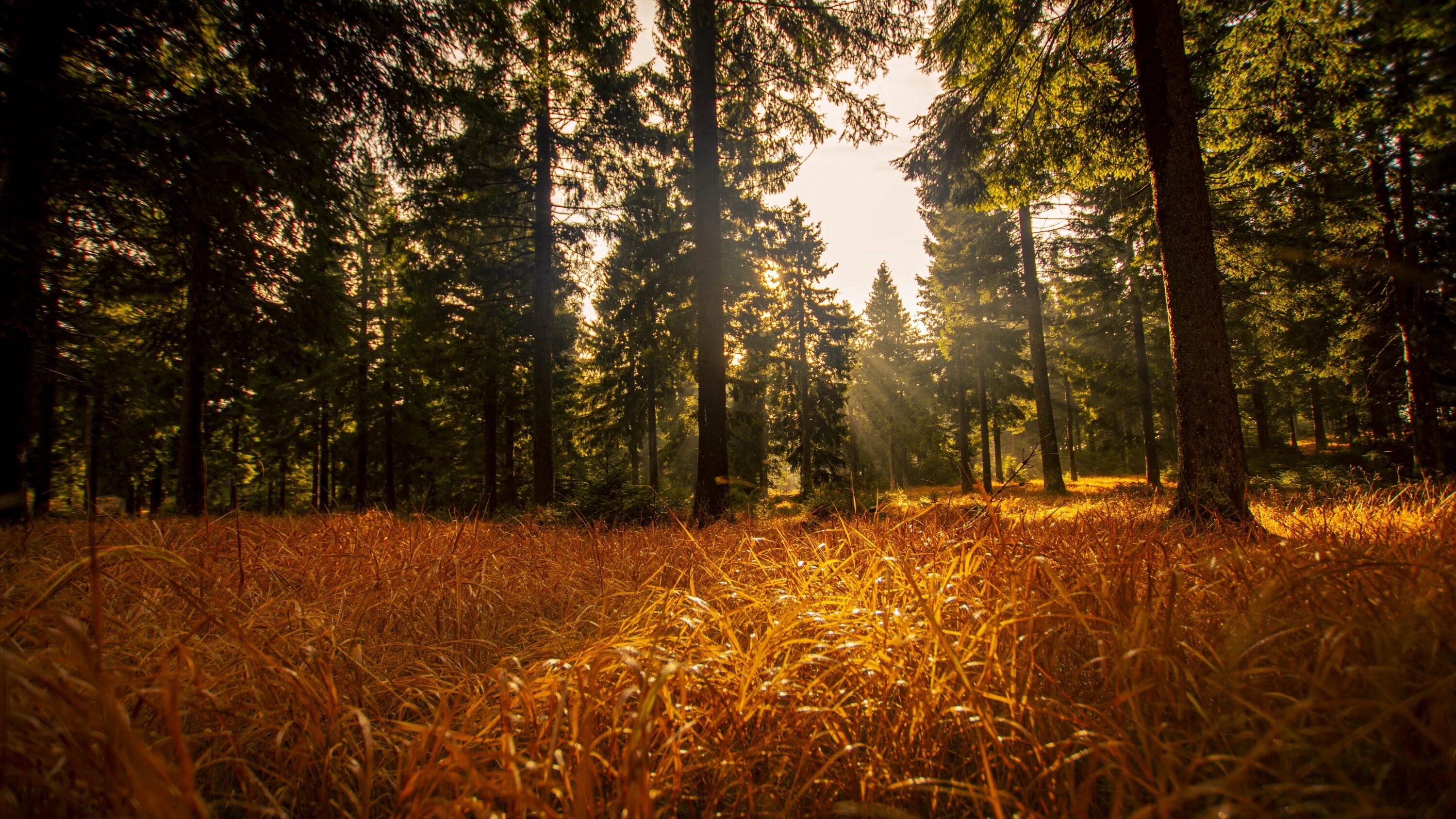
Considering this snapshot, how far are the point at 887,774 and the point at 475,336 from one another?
14412mm

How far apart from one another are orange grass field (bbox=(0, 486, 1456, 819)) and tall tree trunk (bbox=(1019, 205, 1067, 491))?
12.6 meters

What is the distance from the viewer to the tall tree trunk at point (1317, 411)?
68.5ft

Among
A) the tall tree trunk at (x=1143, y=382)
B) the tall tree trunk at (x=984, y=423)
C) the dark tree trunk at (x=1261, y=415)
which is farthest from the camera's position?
the dark tree trunk at (x=1261, y=415)

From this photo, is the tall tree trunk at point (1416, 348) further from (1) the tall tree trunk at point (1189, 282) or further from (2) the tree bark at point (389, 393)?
(2) the tree bark at point (389, 393)

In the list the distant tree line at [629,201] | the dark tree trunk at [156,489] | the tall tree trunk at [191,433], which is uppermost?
the distant tree line at [629,201]

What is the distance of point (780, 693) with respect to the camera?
1.22m

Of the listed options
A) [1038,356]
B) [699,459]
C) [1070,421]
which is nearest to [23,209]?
[699,459]

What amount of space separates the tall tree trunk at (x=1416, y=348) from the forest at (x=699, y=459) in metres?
0.11

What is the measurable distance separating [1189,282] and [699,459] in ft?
17.7

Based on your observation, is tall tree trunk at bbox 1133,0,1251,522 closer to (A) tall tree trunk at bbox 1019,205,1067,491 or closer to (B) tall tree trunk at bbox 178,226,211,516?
(A) tall tree trunk at bbox 1019,205,1067,491

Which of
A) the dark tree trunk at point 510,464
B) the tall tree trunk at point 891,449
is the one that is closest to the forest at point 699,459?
the dark tree trunk at point 510,464

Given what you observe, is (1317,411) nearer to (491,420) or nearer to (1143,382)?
(1143,382)

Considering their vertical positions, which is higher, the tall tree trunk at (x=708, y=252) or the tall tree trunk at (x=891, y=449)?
the tall tree trunk at (x=708, y=252)

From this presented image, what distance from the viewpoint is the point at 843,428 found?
1867 cm
